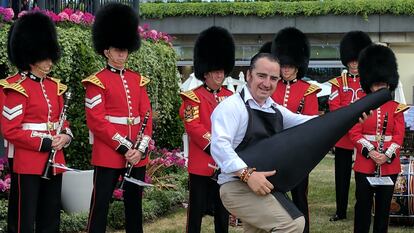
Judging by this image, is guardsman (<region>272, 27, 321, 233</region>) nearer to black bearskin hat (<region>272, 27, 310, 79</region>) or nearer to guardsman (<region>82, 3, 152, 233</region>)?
black bearskin hat (<region>272, 27, 310, 79</region>)

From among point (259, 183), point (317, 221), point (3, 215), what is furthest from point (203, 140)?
point (317, 221)

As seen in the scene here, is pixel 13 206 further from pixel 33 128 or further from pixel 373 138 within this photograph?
pixel 373 138

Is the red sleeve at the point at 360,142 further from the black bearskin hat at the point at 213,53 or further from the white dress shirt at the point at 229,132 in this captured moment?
the white dress shirt at the point at 229,132

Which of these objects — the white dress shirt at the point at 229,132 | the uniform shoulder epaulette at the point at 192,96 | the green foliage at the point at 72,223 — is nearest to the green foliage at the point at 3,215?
the green foliage at the point at 72,223

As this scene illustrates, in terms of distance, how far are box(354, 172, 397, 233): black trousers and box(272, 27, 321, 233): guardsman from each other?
456 millimetres

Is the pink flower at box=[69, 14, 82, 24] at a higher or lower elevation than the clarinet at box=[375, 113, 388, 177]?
higher

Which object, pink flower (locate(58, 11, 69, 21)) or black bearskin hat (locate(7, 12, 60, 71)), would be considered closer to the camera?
black bearskin hat (locate(7, 12, 60, 71))

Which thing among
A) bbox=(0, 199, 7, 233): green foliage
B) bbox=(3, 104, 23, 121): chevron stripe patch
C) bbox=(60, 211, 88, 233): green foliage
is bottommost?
bbox=(60, 211, 88, 233): green foliage

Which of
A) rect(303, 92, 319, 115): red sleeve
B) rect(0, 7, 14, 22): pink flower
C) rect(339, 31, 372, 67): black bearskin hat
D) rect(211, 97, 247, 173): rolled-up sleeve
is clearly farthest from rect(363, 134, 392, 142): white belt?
Answer: rect(0, 7, 14, 22): pink flower

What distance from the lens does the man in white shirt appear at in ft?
12.9

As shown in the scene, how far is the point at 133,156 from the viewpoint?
210 inches

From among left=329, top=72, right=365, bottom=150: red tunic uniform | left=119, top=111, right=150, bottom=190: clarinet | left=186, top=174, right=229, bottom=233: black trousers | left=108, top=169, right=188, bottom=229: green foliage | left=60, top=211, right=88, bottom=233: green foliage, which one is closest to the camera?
left=119, top=111, right=150, bottom=190: clarinet

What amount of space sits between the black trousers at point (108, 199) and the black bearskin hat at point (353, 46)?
10.8 ft

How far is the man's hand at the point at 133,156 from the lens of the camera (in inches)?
210
